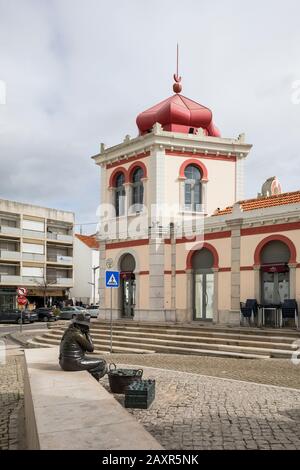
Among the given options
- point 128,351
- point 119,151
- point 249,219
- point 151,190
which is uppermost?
point 119,151

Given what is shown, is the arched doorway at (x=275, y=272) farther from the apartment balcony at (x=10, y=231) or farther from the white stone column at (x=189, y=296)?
the apartment balcony at (x=10, y=231)

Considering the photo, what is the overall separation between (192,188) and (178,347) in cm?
901

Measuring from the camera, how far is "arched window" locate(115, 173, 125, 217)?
2451cm

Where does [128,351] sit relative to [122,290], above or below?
below

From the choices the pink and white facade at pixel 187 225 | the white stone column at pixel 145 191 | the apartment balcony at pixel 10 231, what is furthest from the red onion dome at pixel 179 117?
the apartment balcony at pixel 10 231

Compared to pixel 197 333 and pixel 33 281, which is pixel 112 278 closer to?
pixel 197 333

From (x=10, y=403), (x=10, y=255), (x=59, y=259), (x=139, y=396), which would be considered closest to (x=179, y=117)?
(x=10, y=403)

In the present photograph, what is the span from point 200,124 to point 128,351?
1214 cm

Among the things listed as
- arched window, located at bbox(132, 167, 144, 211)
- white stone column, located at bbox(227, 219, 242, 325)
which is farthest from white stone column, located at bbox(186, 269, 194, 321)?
arched window, located at bbox(132, 167, 144, 211)

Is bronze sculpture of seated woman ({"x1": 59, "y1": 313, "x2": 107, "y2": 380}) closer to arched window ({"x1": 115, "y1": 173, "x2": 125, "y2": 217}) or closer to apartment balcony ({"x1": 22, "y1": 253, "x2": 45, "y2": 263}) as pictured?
arched window ({"x1": 115, "y1": 173, "x2": 125, "y2": 217})

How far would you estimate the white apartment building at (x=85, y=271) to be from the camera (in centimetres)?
5712

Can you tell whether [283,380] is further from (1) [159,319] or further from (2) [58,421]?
(1) [159,319]

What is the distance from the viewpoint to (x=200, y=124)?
23922 mm
